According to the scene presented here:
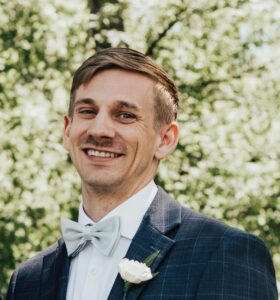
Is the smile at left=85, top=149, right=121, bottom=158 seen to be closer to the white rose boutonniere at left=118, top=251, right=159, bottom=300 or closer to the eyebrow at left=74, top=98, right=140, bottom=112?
the eyebrow at left=74, top=98, right=140, bottom=112

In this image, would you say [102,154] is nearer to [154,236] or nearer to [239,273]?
[154,236]

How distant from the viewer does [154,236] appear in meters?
3.77

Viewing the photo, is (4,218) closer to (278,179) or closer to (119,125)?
(278,179)

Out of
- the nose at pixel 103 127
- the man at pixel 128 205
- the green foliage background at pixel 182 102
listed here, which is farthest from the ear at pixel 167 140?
the green foliage background at pixel 182 102

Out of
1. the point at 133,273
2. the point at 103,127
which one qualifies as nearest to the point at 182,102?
the point at 103,127

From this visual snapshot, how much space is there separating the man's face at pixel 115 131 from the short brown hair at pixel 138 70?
0.10ft

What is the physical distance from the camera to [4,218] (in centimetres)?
849

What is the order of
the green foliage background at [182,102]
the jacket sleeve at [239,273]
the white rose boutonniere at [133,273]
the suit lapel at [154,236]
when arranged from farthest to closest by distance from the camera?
1. the green foliage background at [182,102]
2. the suit lapel at [154,236]
3. the white rose boutonniere at [133,273]
4. the jacket sleeve at [239,273]

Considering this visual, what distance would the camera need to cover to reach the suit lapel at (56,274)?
12.8ft

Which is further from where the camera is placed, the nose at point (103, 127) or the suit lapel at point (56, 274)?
the suit lapel at point (56, 274)

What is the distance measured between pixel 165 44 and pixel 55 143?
2.04 meters

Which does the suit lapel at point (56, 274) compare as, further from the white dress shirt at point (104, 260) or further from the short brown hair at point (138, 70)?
the short brown hair at point (138, 70)

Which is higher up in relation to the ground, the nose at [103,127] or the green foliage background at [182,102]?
the nose at [103,127]

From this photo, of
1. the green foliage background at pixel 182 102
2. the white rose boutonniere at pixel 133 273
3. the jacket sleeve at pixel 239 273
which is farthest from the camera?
the green foliage background at pixel 182 102
